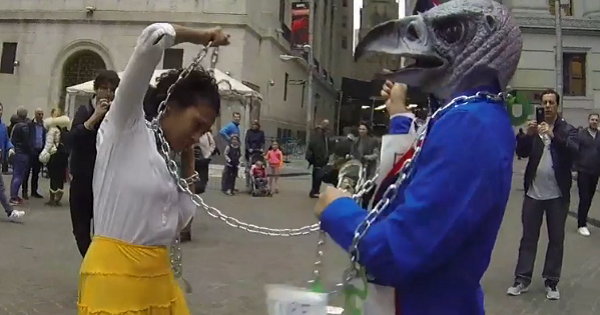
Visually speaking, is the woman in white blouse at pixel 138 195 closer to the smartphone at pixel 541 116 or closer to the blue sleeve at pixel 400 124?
the blue sleeve at pixel 400 124

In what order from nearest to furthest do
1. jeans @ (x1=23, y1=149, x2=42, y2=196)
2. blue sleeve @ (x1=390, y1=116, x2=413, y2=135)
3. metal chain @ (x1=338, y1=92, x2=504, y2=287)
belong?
metal chain @ (x1=338, y1=92, x2=504, y2=287)
blue sleeve @ (x1=390, y1=116, x2=413, y2=135)
jeans @ (x1=23, y1=149, x2=42, y2=196)

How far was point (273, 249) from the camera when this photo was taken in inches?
336

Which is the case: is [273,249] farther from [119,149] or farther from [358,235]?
[358,235]

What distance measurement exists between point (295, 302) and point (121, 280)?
2.97 ft

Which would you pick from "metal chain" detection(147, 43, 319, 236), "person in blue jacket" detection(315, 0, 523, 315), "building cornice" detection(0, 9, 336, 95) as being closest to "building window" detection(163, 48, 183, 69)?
"building cornice" detection(0, 9, 336, 95)

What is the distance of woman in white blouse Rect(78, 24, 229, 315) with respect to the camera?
7.52 feet

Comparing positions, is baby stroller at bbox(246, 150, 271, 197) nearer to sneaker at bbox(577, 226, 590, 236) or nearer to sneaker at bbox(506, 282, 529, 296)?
sneaker at bbox(577, 226, 590, 236)

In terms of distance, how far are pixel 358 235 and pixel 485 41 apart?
0.68 metres

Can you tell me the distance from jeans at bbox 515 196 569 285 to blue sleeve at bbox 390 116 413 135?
487 centimetres

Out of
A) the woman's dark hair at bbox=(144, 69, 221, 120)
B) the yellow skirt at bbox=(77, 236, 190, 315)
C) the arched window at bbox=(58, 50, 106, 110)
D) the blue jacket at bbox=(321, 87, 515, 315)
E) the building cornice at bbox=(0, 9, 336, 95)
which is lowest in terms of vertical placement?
the yellow skirt at bbox=(77, 236, 190, 315)

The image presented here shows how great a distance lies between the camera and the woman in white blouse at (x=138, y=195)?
2.29 metres

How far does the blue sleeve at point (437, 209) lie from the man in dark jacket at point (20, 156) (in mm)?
11620

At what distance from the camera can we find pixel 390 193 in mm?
1762

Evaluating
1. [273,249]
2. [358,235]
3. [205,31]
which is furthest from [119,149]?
[273,249]
